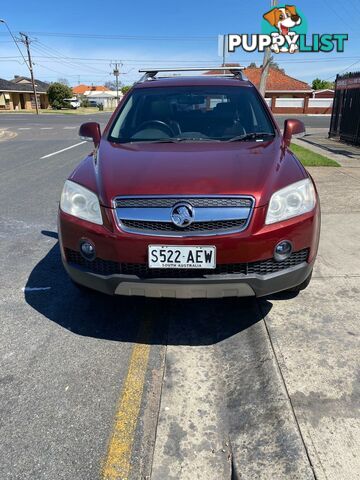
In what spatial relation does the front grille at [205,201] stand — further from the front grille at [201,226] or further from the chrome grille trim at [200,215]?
the front grille at [201,226]

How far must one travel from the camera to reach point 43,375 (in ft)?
8.66

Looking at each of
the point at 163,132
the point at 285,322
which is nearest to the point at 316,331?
the point at 285,322

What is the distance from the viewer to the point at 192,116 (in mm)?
3947

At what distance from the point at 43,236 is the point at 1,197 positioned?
2.46 metres

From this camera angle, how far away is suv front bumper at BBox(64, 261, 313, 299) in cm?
256

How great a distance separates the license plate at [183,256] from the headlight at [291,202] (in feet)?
1.36

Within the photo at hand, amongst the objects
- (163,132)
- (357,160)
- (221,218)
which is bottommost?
(357,160)

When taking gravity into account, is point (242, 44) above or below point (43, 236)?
above

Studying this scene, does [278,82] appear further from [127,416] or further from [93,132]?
[127,416]

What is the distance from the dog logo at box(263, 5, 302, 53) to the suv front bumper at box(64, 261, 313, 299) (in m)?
20.4

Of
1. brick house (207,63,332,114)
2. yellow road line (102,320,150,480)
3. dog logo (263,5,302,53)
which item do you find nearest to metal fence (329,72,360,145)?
dog logo (263,5,302,53)

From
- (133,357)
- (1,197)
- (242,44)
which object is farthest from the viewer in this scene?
(242,44)

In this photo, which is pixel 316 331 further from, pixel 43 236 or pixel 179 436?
pixel 43 236

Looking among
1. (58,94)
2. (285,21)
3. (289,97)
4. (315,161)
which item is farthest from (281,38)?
(58,94)
